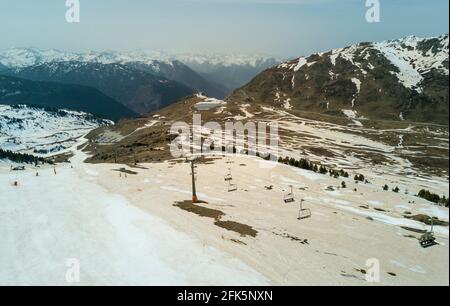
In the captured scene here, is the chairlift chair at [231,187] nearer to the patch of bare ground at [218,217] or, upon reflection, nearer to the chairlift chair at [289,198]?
the chairlift chair at [289,198]

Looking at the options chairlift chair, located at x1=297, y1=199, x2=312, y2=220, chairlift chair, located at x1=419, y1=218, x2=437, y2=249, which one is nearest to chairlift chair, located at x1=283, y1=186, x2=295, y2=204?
chairlift chair, located at x1=297, y1=199, x2=312, y2=220

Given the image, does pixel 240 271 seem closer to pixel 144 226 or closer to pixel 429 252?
pixel 144 226

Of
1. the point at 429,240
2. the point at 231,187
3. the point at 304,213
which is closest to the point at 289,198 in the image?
the point at 304,213

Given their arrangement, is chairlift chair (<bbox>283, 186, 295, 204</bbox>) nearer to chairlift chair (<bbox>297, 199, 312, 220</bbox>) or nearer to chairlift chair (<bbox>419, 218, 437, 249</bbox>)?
chairlift chair (<bbox>297, 199, 312, 220</bbox>)

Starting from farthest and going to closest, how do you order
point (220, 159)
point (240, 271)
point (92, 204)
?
point (220, 159), point (92, 204), point (240, 271)

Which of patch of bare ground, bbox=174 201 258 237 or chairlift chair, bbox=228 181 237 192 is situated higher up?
patch of bare ground, bbox=174 201 258 237

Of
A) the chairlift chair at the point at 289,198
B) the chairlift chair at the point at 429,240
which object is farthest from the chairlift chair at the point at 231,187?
the chairlift chair at the point at 429,240

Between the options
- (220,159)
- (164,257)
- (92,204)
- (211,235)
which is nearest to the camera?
(164,257)

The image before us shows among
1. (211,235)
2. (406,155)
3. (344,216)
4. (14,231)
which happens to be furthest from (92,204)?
(406,155)
